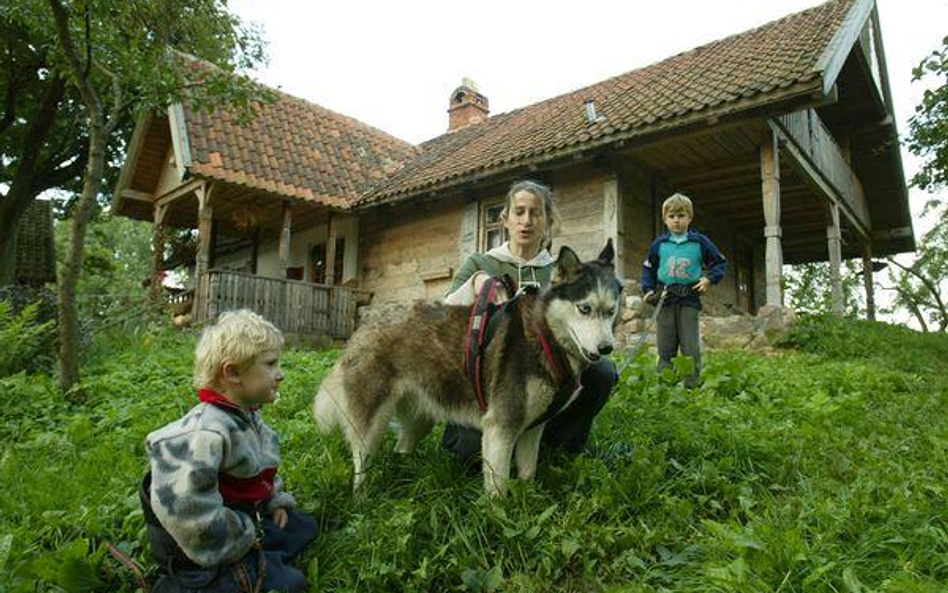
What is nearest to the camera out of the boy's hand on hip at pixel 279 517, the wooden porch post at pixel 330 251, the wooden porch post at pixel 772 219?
the boy's hand on hip at pixel 279 517

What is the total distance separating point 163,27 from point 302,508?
6.13 metres

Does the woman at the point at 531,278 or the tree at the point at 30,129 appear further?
the tree at the point at 30,129

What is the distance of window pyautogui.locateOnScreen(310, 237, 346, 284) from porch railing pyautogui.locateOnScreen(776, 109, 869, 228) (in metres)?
10.6

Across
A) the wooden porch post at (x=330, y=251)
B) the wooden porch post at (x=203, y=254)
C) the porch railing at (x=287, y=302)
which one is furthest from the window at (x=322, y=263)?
the wooden porch post at (x=203, y=254)

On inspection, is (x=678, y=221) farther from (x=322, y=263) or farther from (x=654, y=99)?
(x=322, y=263)

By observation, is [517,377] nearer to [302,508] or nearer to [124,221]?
[302,508]

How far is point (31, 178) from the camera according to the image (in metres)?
18.6

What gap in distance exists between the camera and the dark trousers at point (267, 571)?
2.28 metres

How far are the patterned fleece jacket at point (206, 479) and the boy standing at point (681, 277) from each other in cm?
419

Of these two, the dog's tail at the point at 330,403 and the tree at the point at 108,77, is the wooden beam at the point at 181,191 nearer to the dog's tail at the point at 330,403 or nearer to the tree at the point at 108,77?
the tree at the point at 108,77

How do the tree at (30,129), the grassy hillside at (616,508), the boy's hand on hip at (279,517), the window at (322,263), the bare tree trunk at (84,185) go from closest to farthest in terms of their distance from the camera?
the grassy hillside at (616,508) < the boy's hand on hip at (279,517) < the bare tree trunk at (84,185) < the window at (322,263) < the tree at (30,129)

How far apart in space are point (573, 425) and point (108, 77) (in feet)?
19.7

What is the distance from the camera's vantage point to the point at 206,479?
222 centimetres

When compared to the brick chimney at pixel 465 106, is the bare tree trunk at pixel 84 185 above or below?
below
